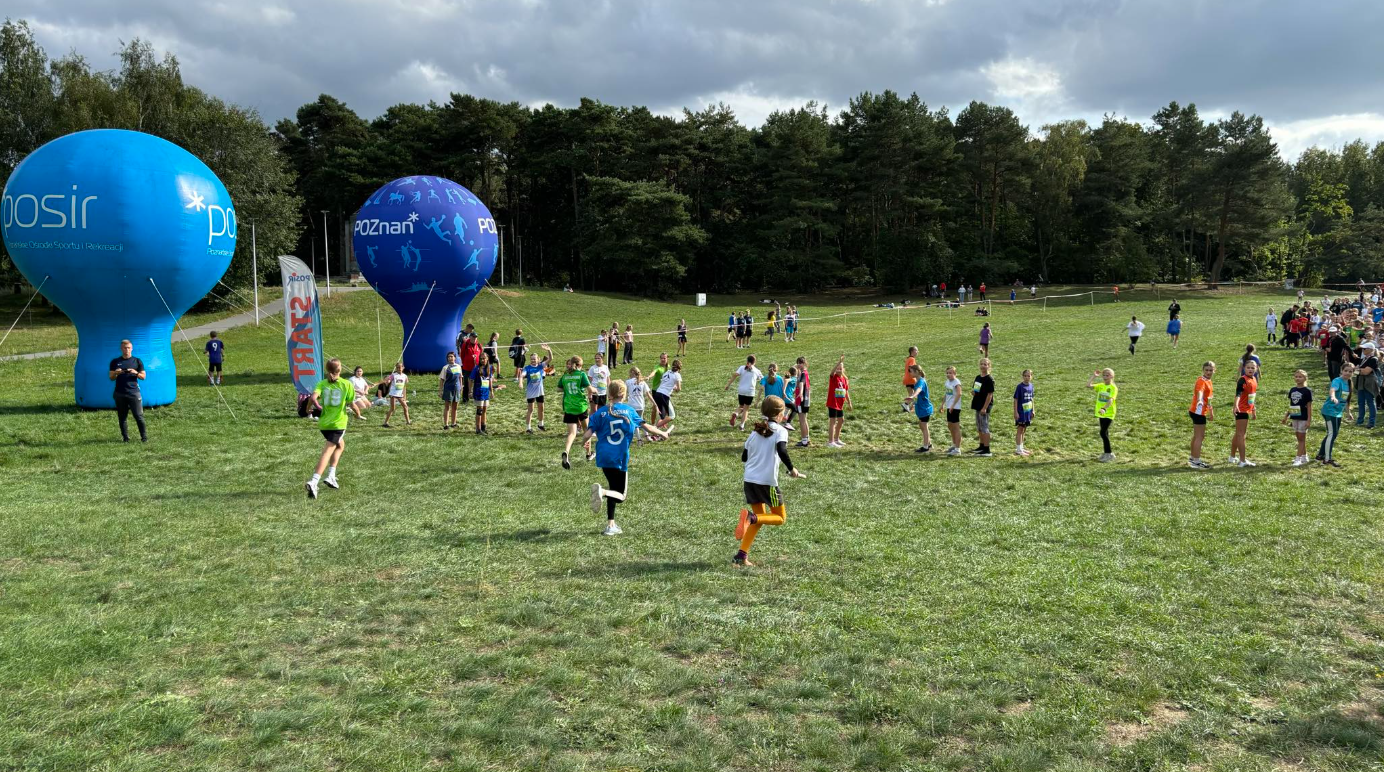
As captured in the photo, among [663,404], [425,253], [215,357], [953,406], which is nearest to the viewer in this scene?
[953,406]

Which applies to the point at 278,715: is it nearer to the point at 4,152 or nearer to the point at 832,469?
the point at 832,469

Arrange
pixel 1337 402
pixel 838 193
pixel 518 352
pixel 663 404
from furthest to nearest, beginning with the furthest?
pixel 838 193 → pixel 518 352 → pixel 663 404 → pixel 1337 402

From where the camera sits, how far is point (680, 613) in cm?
760

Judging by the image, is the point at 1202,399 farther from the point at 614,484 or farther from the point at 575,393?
the point at 575,393

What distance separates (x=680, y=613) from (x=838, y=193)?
235 feet

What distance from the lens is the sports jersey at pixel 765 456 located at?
29.0 ft

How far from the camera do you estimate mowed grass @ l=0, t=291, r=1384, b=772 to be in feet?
17.9

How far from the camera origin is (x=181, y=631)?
699 centimetres

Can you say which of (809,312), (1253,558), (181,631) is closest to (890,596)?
(1253,558)

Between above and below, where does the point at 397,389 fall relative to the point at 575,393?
below

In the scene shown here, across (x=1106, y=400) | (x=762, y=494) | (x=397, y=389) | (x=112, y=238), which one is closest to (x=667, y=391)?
(x=397, y=389)

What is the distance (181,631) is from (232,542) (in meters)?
2.94

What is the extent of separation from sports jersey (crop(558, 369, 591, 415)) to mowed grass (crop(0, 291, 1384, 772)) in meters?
1.00

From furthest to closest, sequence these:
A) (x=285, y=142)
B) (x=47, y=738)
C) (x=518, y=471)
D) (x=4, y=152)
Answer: (x=285, y=142)
(x=4, y=152)
(x=518, y=471)
(x=47, y=738)
